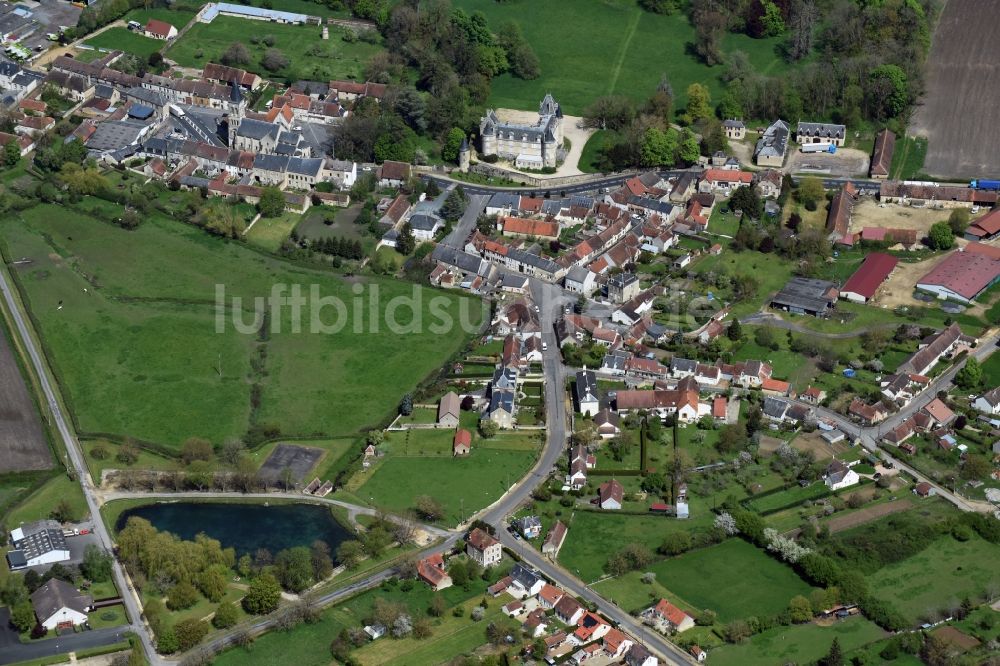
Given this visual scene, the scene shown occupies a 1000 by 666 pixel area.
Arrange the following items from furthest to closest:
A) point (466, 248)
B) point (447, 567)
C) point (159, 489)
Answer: point (466, 248), point (159, 489), point (447, 567)

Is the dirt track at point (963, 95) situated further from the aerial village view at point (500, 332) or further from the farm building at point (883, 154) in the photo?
the farm building at point (883, 154)

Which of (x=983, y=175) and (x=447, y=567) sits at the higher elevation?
(x=983, y=175)

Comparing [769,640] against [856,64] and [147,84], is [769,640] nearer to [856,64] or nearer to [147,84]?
[856,64]

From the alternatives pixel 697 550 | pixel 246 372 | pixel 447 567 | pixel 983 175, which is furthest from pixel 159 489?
pixel 983 175

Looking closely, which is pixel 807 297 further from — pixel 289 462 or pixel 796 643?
pixel 289 462

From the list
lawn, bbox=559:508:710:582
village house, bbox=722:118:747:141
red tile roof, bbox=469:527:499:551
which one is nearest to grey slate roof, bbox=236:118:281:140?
village house, bbox=722:118:747:141

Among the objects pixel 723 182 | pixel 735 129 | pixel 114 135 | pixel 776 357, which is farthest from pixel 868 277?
pixel 114 135

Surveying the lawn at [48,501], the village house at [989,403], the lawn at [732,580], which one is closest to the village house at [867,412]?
the village house at [989,403]

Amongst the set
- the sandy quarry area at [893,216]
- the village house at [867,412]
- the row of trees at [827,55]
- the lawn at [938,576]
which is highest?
the row of trees at [827,55]
